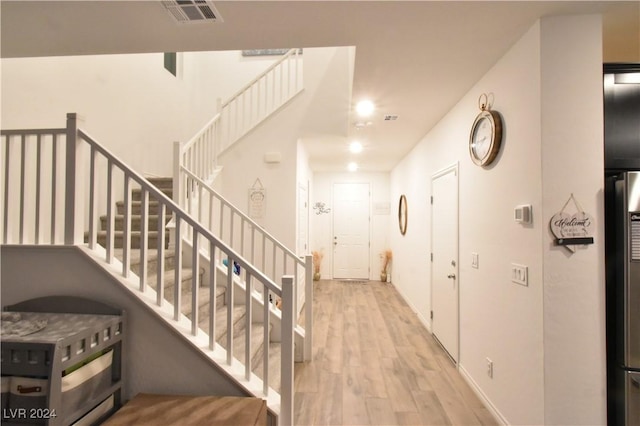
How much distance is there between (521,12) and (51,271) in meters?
3.04

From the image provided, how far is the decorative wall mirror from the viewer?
17.8 feet

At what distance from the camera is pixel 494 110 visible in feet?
7.11

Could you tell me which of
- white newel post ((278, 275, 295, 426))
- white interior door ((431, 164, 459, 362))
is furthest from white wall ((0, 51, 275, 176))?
white interior door ((431, 164, 459, 362))

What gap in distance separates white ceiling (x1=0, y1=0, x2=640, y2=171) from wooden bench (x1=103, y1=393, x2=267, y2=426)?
2131 millimetres

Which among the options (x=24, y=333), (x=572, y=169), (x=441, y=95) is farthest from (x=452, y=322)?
(x=24, y=333)

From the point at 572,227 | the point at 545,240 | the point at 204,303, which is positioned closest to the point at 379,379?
the point at 204,303

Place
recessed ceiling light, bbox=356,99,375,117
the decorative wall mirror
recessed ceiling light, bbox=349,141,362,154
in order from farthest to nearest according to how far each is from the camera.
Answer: the decorative wall mirror
recessed ceiling light, bbox=349,141,362,154
recessed ceiling light, bbox=356,99,375,117

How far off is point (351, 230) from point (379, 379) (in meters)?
4.50

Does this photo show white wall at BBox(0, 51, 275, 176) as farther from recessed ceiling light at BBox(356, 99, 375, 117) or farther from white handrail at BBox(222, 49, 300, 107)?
recessed ceiling light at BBox(356, 99, 375, 117)

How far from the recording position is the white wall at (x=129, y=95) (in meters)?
2.51

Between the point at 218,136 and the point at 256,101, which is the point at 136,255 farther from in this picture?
the point at 256,101

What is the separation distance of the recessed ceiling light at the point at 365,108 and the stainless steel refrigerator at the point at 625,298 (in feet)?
6.35

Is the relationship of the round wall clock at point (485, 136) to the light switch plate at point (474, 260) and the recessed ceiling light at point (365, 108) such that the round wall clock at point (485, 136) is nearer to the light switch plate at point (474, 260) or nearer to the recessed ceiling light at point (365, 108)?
the light switch plate at point (474, 260)

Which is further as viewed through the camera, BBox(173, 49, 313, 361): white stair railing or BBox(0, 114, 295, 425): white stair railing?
BBox(173, 49, 313, 361): white stair railing
